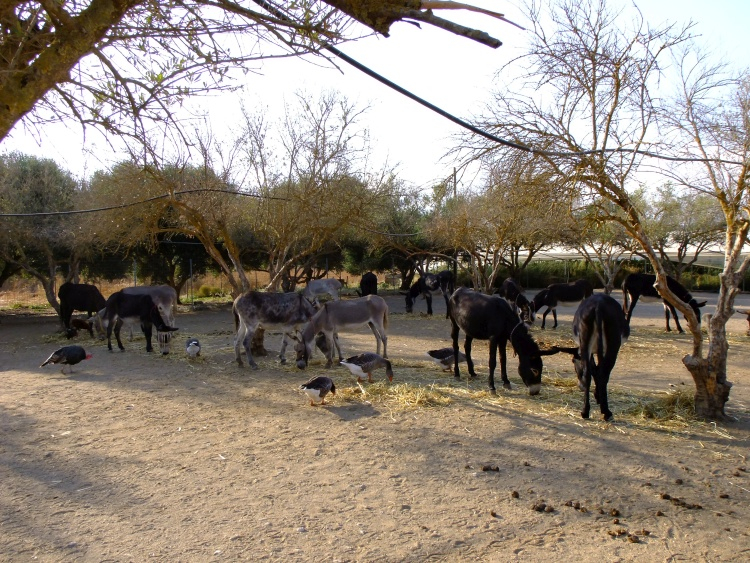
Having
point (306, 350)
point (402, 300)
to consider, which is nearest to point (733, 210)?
point (306, 350)

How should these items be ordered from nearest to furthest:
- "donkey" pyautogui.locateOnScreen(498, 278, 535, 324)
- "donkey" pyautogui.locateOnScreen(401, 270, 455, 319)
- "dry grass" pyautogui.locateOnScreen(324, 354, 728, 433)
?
"dry grass" pyautogui.locateOnScreen(324, 354, 728, 433) < "donkey" pyautogui.locateOnScreen(498, 278, 535, 324) < "donkey" pyautogui.locateOnScreen(401, 270, 455, 319)

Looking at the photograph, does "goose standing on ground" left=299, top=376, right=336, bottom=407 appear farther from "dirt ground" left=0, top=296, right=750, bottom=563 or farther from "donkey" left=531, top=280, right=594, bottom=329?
"donkey" left=531, top=280, right=594, bottom=329

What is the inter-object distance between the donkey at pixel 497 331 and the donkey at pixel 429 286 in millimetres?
12665

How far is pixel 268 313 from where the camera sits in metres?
12.0

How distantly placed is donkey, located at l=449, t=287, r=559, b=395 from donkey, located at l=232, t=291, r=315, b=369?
3112 millimetres

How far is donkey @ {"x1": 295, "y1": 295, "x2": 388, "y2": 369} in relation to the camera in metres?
11.5

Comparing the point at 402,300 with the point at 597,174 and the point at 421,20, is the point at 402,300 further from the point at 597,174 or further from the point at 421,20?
the point at 421,20

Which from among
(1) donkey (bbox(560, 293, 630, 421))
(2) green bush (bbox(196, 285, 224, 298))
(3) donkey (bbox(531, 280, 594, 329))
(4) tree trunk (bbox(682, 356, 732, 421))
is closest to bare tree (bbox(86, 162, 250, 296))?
(1) donkey (bbox(560, 293, 630, 421))

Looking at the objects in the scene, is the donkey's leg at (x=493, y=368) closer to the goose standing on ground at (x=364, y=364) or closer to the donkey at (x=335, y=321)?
the goose standing on ground at (x=364, y=364)

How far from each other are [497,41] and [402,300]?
27969 millimetres

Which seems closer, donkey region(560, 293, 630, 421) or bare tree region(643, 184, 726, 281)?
donkey region(560, 293, 630, 421)

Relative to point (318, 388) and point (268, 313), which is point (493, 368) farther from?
point (268, 313)

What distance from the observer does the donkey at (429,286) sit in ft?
77.7

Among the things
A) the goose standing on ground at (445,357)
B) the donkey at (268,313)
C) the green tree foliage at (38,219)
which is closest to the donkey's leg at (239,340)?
the donkey at (268,313)
